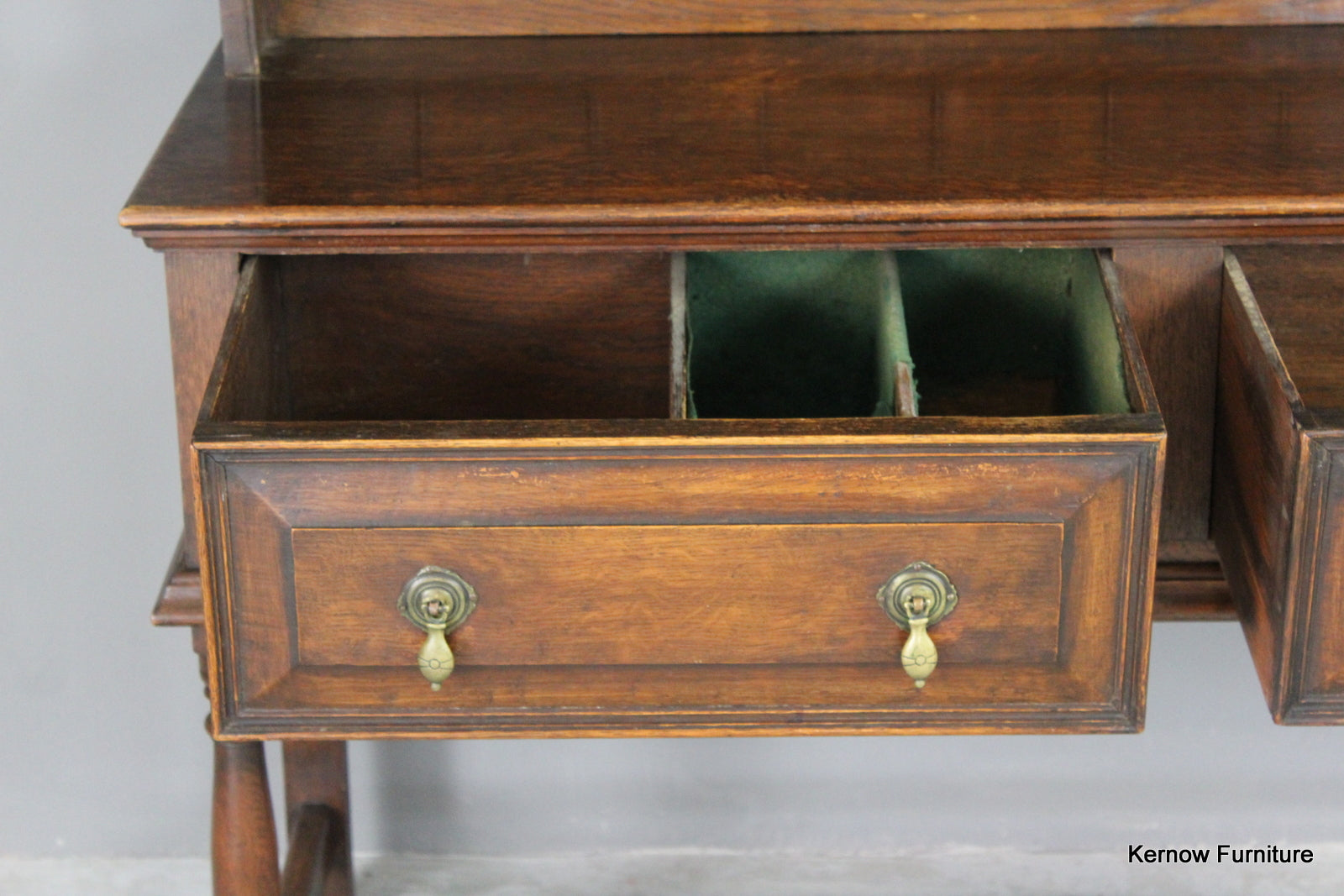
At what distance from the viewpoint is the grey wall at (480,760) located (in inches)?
54.6

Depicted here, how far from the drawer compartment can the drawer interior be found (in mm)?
62

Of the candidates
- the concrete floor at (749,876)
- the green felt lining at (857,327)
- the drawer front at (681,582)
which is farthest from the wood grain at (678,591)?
the concrete floor at (749,876)

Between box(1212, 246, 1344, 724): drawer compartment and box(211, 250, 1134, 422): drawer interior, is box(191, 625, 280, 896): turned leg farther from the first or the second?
box(1212, 246, 1344, 724): drawer compartment

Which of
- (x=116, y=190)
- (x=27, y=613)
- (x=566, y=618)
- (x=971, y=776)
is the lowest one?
(x=971, y=776)

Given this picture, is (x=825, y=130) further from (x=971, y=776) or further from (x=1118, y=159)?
(x=971, y=776)

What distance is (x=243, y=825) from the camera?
1.05m

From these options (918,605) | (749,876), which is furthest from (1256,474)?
(749,876)

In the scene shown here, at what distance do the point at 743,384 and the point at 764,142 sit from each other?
19 cm

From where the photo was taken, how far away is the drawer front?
76 centimetres

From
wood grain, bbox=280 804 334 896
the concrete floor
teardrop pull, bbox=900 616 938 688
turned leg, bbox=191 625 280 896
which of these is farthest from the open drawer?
the concrete floor

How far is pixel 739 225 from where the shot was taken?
82cm

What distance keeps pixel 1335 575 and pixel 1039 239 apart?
0.66ft

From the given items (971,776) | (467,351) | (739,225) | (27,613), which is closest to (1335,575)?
(739,225)

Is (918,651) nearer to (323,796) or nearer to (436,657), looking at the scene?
(436,657)
